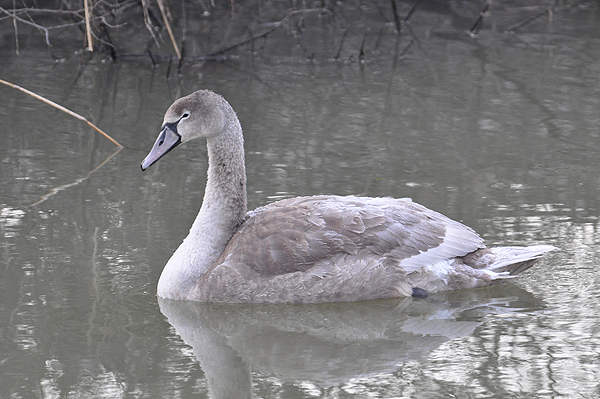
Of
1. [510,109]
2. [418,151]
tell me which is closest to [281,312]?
[418,151]

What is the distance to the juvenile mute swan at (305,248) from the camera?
22.6 feet

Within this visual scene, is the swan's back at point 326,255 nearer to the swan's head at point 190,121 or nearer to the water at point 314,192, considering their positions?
the water at point 314,192

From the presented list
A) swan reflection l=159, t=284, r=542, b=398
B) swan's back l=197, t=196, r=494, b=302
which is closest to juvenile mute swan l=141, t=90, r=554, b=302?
swan's back l=197, t=196, r=494, b=302

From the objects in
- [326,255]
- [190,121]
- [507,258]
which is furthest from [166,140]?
[507,258]

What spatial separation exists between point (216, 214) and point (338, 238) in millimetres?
1046

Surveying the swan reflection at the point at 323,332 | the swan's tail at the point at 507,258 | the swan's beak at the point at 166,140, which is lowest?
the swan reflection at the point at 323,332

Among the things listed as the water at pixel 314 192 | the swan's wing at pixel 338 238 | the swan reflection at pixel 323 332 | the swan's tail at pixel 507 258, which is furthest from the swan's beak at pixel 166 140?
the swan's tail at pixel 507 258

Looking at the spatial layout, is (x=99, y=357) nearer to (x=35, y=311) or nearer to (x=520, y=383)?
(x=35, y=311)

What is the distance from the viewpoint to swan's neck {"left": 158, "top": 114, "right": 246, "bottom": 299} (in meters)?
7.09

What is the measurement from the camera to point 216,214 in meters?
7.25

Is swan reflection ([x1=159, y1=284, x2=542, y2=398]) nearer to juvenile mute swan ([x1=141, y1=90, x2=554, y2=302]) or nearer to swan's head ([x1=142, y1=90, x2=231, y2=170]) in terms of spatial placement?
juvenile mute swan ([x1=141, y1=90, x2=554, y2=302])

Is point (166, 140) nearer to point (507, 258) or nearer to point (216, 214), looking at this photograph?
point (216, 214)

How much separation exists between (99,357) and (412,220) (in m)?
2.70

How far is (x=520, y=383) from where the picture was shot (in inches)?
216
